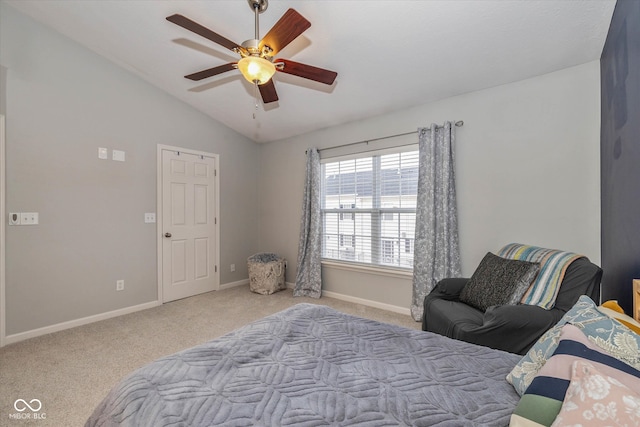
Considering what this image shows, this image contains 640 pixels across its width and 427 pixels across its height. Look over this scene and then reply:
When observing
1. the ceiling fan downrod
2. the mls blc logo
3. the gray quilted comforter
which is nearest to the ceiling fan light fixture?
the ceiling fan downrod

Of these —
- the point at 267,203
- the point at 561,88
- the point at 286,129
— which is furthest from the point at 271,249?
the point at 561,88

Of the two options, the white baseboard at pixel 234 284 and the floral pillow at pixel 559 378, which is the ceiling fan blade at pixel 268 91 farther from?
the white baseboard at pixel 234 284

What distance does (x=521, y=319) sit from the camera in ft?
→ 6.10

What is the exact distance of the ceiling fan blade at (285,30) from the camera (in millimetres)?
A: 1704

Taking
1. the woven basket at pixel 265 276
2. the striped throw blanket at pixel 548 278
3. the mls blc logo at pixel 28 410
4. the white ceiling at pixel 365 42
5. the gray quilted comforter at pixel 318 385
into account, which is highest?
the white ceiling at pixel 365 42

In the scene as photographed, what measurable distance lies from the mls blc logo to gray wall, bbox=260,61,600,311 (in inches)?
126

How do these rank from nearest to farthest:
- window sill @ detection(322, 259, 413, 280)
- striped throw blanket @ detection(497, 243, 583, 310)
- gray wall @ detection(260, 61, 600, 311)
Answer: striped throw blanket @ detection(497, 243, 583, 310) → gray wall @ detection(260, 61, 600, 311) → window sill @ detection(322, 259, 413, 280)

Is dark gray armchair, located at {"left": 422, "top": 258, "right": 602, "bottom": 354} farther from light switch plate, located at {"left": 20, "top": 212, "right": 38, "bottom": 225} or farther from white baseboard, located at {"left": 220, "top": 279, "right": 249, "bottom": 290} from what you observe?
light switch plate, located at {"left": 20, "top": 212, "right": 38, "bottom": 225}

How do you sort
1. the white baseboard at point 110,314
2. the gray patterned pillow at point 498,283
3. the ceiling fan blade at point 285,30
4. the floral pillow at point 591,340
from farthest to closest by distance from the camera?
the white baseboard at point 110,314 → the gray patterned pillow at point 498,283 → the ceiling fan blade at point 285,30 → the floral pillow at point 591,340

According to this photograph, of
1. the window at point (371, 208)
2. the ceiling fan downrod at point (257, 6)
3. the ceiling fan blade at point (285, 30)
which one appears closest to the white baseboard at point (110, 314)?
the window at point (371, 208)

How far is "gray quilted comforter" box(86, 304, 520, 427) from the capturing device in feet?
2.96

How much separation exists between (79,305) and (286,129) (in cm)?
340

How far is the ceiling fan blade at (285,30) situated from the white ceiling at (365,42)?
64 centimetres

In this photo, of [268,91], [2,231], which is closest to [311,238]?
[268,91]
